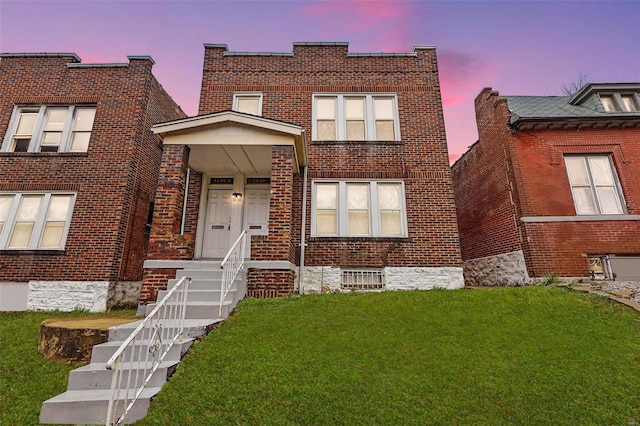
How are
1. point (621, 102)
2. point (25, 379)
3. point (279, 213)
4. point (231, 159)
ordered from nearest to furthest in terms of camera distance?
1. point (25, 379)
2. point (279, 213)
3. point (231, 159)
4. point (621, 102)

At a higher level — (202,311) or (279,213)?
(279,213)

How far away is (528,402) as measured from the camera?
3381 mm

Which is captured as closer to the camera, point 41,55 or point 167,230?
point 167,230

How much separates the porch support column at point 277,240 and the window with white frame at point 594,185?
8.81m

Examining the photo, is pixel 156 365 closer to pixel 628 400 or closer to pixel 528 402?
pixel 528 402

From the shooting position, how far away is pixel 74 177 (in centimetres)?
975

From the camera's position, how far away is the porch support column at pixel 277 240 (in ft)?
23.0

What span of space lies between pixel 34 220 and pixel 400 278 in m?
10.9

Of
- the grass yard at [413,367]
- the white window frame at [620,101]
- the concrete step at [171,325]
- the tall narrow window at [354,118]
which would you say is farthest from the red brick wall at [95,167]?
the white window frame at [620,101]

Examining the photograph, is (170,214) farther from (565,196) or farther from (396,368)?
(565,196)

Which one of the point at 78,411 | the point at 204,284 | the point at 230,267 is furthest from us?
the point at 204,284

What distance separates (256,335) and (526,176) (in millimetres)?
9392

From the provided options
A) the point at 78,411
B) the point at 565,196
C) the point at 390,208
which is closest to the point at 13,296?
the point at 78,411

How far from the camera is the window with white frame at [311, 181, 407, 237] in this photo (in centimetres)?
911
